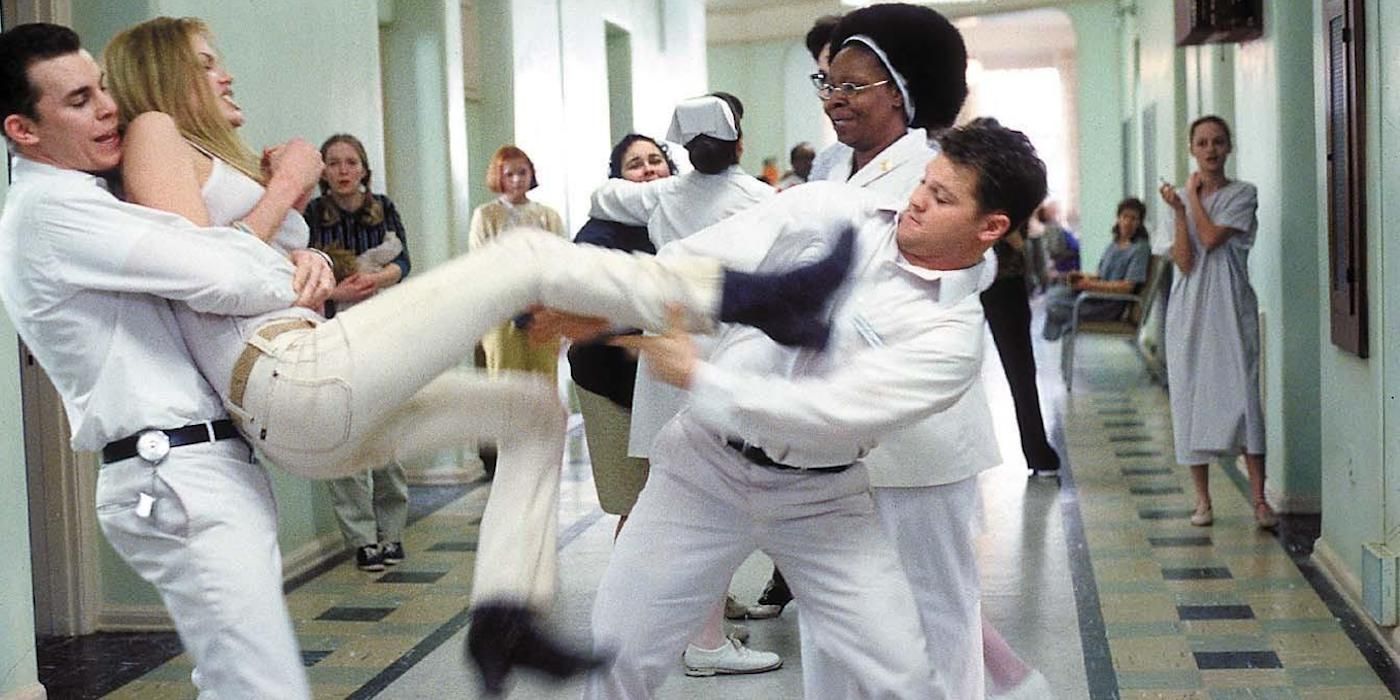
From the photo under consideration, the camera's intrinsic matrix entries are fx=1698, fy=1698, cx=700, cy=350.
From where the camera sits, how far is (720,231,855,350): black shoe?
2553mm

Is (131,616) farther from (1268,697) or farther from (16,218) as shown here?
(1268,697)

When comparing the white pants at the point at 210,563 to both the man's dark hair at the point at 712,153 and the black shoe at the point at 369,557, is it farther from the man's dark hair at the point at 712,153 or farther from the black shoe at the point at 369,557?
the black shoe at the point at 369,557

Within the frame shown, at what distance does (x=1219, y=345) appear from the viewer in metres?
6.49

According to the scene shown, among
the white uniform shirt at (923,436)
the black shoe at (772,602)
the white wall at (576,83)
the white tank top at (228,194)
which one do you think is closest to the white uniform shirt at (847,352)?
the white uniform shirt at (923,436)

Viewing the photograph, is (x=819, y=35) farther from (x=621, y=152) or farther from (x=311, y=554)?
(x=311, y=554)

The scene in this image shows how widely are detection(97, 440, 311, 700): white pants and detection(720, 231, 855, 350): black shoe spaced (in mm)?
824

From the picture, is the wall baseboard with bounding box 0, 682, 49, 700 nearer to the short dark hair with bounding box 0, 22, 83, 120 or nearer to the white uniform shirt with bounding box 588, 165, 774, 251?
→ the white uniform shirt with bounding box 588, 165, 774, 251

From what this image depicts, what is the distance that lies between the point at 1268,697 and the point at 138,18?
390 centimetres

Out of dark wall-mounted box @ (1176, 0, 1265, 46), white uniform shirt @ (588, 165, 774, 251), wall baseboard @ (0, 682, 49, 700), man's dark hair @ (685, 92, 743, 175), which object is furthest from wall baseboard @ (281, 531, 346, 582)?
dark wall-mounted box @ (1176, 0, 1265, 46)

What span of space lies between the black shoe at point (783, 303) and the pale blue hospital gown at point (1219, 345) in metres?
4.22

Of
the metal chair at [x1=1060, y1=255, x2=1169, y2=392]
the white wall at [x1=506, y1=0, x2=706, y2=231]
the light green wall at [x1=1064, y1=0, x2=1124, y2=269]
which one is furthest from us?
the light green wall at [x1=1064, y1=0, x2=1124, y2=269]

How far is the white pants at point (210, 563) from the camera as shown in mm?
2566

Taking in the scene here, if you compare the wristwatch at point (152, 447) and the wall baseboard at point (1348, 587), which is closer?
the wristwatch at point (152, 447)

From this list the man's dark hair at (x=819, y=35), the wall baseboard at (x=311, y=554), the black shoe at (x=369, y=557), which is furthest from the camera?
the black shoe at (x=369, y=557)
